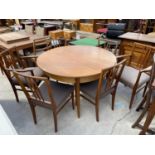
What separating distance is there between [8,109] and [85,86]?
116 centimetres

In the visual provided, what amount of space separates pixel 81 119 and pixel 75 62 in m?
0.74

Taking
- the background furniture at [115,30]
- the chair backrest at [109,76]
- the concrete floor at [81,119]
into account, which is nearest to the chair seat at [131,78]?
the chair backrest at [109,76]

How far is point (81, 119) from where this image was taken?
1.92 meters

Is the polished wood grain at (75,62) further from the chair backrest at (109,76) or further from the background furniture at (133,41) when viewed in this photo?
Result: the background furniture at (133,41)

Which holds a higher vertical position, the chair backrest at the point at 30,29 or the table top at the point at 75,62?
the chair backrest at the point at 30,29

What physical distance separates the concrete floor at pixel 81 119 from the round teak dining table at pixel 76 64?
17 cm

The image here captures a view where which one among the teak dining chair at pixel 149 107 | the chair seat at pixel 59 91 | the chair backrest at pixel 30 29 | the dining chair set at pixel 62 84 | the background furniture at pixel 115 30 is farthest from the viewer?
the chair backrest at pixel 30 29

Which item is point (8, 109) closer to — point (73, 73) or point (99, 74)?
point (73, 73)

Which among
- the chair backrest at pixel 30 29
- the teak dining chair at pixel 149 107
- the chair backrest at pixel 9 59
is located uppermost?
the chair backrest at pixel 30 29

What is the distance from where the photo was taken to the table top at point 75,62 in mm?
1611

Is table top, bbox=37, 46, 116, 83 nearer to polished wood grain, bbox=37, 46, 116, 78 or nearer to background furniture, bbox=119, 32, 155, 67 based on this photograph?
polished wood grain, bbox=37, 46, 116, 78

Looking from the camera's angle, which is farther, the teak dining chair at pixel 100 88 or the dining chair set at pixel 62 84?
the teak dining chair at pixel 100 88

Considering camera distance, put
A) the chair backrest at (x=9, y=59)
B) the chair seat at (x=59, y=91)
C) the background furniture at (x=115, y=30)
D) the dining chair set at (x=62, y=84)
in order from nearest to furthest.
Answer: the dining chair set at (x=62, y=84) < the chair seat at (x=59, y=91) < the chair backrest at (x=9, y=59) < the background furniture at (x=115, y=30)
